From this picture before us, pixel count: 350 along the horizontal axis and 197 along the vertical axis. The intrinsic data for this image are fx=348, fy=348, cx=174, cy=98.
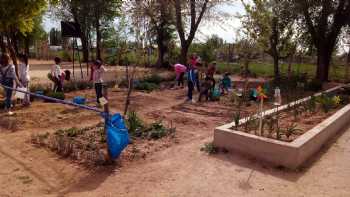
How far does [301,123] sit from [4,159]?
568 cm

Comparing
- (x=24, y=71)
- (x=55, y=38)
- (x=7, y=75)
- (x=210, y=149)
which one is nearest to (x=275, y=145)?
(x=210, y=149)

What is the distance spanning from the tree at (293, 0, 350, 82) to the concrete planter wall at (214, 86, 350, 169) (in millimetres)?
9767

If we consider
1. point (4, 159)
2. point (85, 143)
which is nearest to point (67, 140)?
point (85, 143)

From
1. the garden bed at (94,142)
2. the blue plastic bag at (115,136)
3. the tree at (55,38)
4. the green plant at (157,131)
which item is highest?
the tree at (55,38)

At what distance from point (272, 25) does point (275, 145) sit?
35.6 feet

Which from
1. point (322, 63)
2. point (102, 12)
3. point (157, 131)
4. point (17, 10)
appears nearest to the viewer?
point (157, 131)

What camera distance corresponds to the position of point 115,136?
17.3 ft

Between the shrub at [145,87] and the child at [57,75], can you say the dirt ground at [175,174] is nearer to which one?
the child at [57,75]

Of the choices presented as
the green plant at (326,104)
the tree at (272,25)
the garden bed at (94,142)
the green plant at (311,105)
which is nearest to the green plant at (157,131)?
the garden bed at (94,142)

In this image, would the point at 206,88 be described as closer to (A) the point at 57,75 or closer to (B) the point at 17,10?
(A) the point at 57,75

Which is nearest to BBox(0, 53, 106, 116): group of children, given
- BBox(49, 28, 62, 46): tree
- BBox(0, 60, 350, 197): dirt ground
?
BBox(0, 60, 350, 197): dirt ground

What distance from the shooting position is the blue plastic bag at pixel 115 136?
Result: 525 cm

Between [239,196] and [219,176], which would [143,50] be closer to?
[219,176]

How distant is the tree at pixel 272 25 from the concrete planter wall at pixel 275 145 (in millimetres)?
8385
